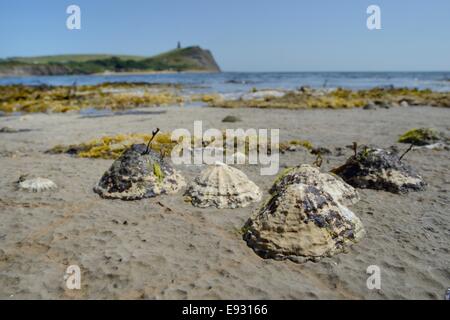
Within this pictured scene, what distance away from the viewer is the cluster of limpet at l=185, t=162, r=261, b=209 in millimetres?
5766

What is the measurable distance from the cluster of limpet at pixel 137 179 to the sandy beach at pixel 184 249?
0.58ft

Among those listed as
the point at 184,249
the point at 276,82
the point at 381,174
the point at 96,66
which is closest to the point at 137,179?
the point at 184,249

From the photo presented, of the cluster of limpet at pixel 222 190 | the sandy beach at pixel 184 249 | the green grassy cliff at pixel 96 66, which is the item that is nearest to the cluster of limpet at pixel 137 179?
the sandy beach at pixel 184 249

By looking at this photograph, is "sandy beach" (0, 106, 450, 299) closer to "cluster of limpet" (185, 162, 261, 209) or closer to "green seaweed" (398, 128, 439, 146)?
"cluster of limpet" (185, 162, 261, 209)

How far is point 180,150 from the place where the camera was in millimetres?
9734

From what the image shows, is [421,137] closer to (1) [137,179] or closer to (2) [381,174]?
(2) [381,174]

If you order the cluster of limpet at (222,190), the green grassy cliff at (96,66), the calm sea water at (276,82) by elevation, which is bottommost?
the cluster of limpet at (222,190)

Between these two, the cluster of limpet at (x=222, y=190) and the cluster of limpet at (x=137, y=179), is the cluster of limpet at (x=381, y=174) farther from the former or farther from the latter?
the cluster of limpet at (x=137, y=179)

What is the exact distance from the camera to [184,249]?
446 centimetres

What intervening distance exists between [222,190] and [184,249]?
155cm

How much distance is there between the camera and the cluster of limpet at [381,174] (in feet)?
21.1

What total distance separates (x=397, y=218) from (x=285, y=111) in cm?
1476

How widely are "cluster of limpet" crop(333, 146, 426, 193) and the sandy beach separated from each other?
18 centimetres
